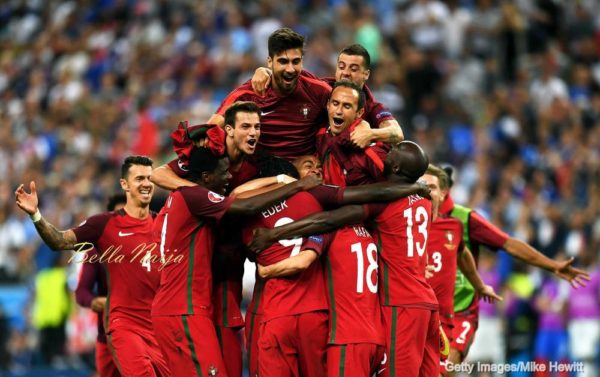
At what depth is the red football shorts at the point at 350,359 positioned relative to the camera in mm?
8984

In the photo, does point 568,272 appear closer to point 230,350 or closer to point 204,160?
point 230,350

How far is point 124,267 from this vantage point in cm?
1122

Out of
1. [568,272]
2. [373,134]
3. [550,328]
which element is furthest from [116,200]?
[550,328]

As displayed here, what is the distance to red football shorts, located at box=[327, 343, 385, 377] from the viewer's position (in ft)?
29.5

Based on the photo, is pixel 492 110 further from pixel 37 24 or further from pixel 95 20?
pixel 37 24

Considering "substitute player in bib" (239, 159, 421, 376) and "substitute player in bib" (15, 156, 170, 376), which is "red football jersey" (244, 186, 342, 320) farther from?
"substitute player in bib" (15, 156, 170, 376)

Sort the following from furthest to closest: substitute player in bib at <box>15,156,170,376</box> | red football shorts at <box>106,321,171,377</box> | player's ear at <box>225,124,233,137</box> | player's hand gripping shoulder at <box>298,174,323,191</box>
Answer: substitute player in bib at <box>15,156,170,376</box> < red football shorts at <box>106,321,171,377</box> < player's ear at <box>225,124,233,137</box> < player's hand gripping shoulder at <box>298,174,323,191</box>

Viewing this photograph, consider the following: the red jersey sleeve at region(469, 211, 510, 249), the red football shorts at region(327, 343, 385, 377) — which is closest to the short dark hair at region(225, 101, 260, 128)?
the red football shorts at region(327, 343, 385, 377)

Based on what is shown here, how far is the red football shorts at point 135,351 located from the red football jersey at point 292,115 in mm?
2162

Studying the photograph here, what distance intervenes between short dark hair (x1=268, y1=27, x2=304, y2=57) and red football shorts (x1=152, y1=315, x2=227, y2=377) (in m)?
2.35

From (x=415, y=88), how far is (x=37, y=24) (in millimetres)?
10606

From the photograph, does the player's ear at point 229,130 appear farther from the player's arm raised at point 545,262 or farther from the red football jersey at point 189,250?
the player's arm raised at point 545,262

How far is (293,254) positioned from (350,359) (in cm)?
92

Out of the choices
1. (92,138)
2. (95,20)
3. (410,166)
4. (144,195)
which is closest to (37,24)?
(95,20)
